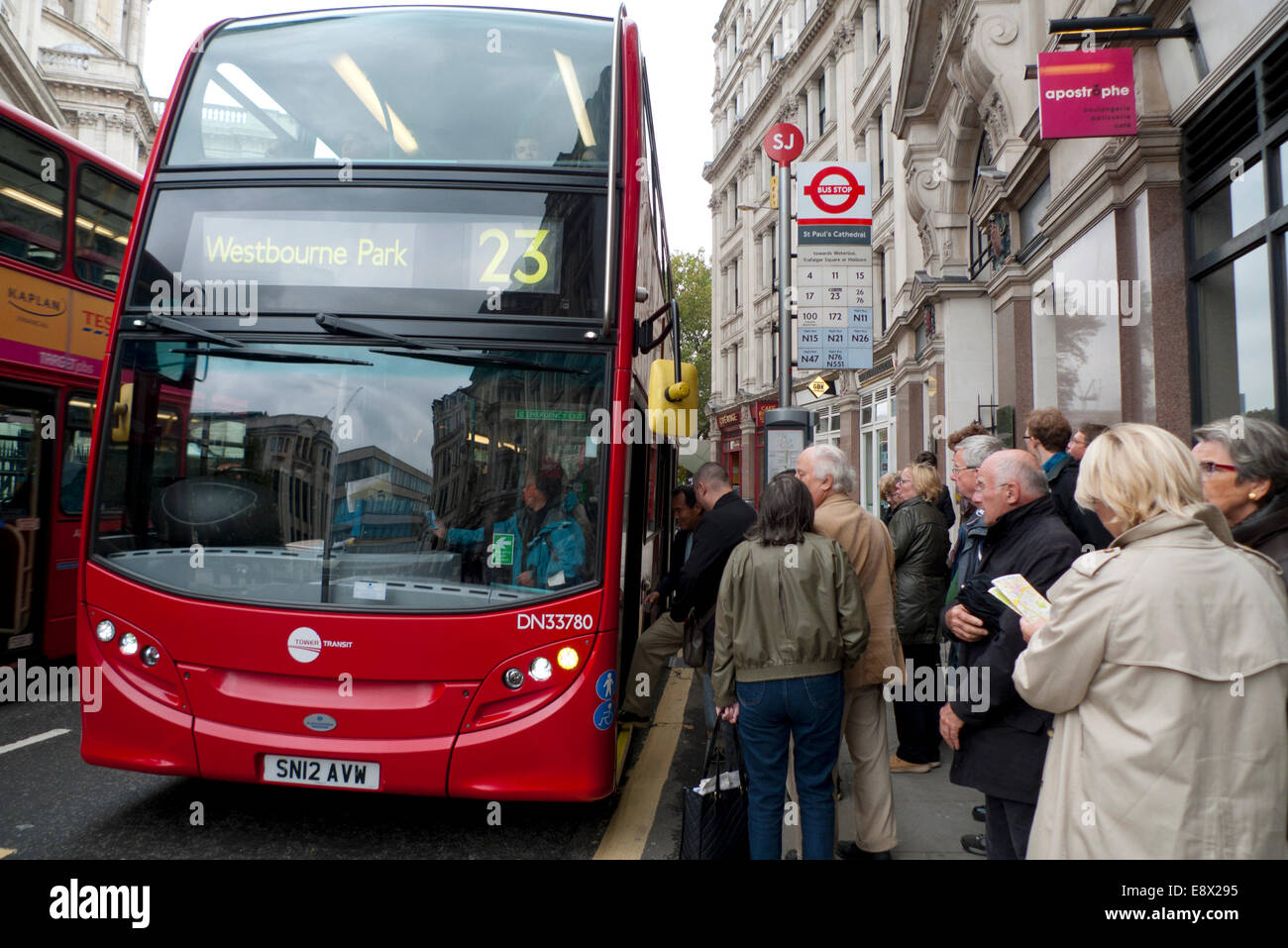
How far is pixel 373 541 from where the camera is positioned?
3.77m

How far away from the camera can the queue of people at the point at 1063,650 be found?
78.7 inches

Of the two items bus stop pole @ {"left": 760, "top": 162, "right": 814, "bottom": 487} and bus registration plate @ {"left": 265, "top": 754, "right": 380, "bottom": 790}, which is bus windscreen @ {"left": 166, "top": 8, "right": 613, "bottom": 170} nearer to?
bus registration plate @ {"left": 265, "top": 754, "right": 380, "bottom": 790}

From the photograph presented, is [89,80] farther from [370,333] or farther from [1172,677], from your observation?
[1172,677]

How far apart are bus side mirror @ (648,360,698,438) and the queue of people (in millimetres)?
574

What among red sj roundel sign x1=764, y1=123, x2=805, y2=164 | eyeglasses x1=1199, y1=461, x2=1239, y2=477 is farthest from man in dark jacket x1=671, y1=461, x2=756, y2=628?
red sj roundel sign x1=764, y1=123, x2=805, y2=164

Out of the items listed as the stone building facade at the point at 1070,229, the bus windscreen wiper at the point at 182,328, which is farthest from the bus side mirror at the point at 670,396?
the stone building facade at the point at 1070,229

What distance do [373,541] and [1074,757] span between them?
2.88 m

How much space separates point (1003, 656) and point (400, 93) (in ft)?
12.8

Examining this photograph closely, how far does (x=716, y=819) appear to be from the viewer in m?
3.29

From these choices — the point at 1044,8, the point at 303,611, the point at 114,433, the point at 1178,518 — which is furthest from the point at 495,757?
the point at 1044,8

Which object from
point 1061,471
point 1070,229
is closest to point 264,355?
point 1061,471

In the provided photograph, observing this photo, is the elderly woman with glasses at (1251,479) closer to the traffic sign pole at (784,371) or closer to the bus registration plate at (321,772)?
the bus registration plate at (321,772)

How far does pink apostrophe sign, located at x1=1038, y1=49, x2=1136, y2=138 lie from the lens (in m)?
7.22

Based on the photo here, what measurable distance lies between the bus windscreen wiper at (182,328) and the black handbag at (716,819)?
9.50 feet
